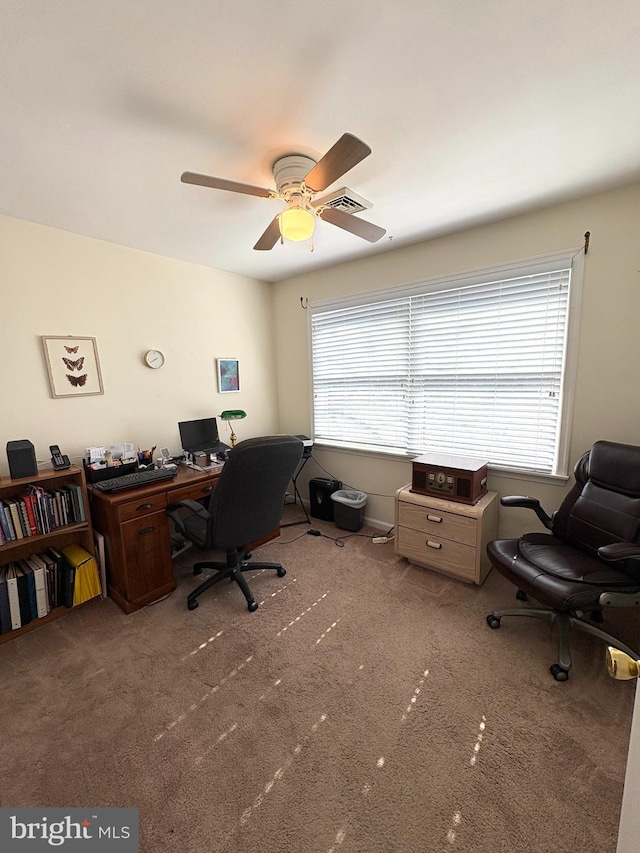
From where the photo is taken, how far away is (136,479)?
221 centimetres

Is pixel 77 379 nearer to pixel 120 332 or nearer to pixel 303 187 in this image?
pixel 120 332

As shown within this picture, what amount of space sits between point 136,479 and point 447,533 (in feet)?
7.14

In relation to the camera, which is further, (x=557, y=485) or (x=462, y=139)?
(x=557, y=485)

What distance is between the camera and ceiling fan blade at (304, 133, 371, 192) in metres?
1.11

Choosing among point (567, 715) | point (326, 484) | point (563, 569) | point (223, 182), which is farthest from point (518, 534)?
point (223, 182)

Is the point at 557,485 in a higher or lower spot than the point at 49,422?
lower

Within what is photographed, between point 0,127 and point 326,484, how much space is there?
304 centimetres

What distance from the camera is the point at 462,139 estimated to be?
149 cm

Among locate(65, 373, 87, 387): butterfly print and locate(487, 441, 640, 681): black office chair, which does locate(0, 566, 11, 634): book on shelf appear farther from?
locate(487, 441, 640, 681): black office chair

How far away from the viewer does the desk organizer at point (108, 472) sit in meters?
2.24

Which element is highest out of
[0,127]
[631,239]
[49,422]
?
[0,127]

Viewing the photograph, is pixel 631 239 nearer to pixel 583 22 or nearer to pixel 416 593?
pixel 583 22

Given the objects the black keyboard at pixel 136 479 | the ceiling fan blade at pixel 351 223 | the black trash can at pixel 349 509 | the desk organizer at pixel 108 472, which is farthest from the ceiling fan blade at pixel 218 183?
the black trash can at pixel 349 509

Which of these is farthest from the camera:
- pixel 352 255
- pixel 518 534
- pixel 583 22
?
pixel 352 255
